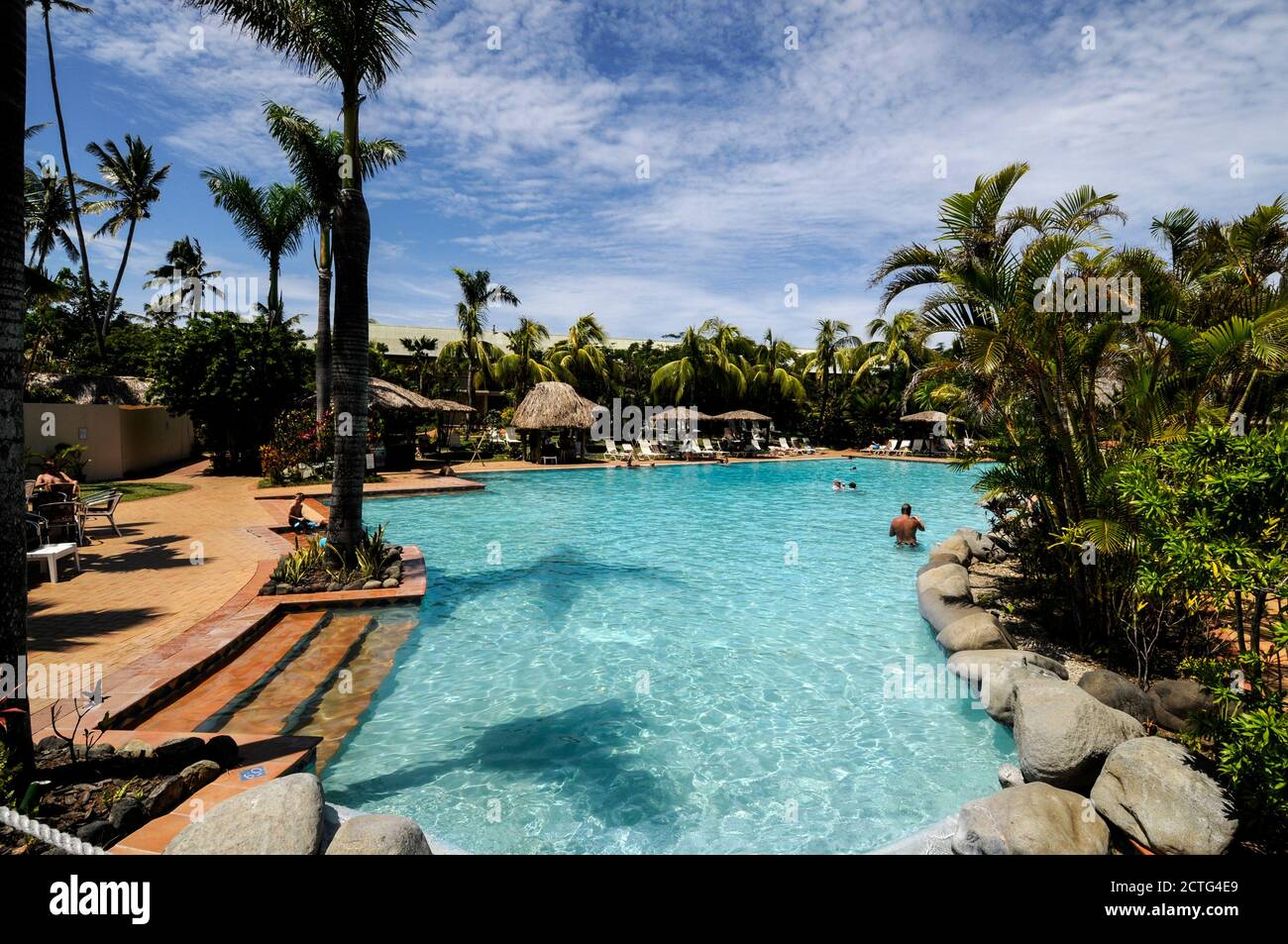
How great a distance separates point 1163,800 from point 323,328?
2092 cm

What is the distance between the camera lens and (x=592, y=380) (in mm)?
36719

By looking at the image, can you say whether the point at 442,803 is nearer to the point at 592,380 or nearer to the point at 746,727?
the point at 746,727

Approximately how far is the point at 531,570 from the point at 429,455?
18537mm

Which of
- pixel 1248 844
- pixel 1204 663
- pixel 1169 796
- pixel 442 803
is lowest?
pixel 442 803

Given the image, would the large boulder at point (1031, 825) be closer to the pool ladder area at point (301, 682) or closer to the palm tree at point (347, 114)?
the pool ladder area at point (301, 682)

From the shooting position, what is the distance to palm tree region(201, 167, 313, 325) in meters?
20.0

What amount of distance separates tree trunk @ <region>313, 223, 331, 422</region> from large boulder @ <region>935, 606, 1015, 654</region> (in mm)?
17811

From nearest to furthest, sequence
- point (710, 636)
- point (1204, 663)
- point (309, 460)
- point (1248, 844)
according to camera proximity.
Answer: point (1248, 844), point (1204, 663), point (710, 636), point (309, 460)

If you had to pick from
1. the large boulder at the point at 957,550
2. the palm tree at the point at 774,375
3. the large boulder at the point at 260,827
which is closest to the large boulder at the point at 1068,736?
the large boulder at the point at 260,827

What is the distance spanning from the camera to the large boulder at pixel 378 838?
3096 millimetres

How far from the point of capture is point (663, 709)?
19.9 ft

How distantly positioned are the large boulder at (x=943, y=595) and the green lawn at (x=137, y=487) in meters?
17.3

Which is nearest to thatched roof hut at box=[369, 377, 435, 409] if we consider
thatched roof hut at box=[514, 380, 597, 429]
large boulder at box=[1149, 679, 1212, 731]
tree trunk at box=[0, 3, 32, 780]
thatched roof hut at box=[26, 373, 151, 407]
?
thatched roof hut at box=[514, 380, 597, 429]
